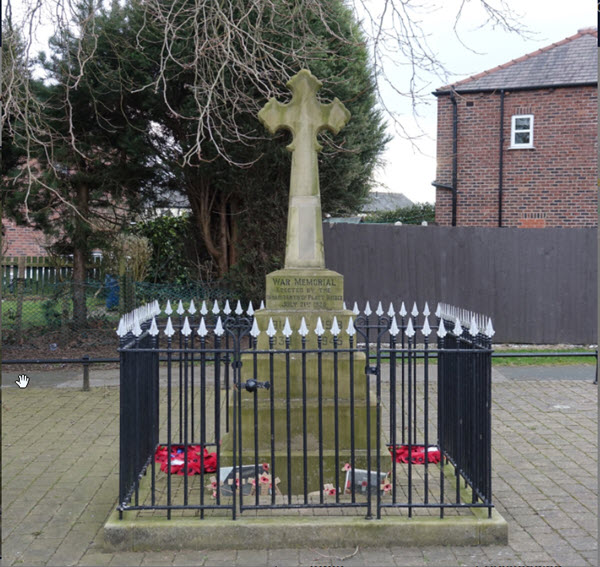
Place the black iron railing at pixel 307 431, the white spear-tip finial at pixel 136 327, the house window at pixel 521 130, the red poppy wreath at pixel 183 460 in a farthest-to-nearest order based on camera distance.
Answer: the house window at pixel 521 130, the red poppy wreath at pixel 183 460, the white spear-tip finial at pixel 136 327, the black iron railing at pixel 307 431

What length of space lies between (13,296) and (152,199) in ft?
10.5

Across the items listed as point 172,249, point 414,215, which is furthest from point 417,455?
point 414,215

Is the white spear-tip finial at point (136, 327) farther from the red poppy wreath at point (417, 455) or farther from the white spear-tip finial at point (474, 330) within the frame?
the red poppy wreath at point (417, 455)

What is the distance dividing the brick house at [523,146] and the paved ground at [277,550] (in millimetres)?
8967

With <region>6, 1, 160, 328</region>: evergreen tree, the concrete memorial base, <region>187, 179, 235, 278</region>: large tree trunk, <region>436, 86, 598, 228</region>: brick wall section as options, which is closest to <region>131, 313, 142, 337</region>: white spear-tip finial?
the concrete memorial base

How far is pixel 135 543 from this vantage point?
4.48 meters

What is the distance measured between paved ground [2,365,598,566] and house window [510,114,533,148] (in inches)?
388

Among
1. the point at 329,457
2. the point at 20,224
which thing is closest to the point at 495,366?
the point at 329,457

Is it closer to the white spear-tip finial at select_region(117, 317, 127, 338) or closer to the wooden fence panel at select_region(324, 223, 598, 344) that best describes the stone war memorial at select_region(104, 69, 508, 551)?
the white spear-tip finial at select_region(117, 317, 127, 338)

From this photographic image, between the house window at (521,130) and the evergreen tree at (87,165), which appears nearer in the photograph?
the evergreen tree at (87,165)

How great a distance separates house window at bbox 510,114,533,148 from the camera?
18.3 meters

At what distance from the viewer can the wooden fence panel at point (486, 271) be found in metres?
13.5

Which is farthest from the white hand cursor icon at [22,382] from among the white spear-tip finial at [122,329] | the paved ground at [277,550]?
the white spear-tip finial at [122,329]

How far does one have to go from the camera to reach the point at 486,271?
44.7 feet
